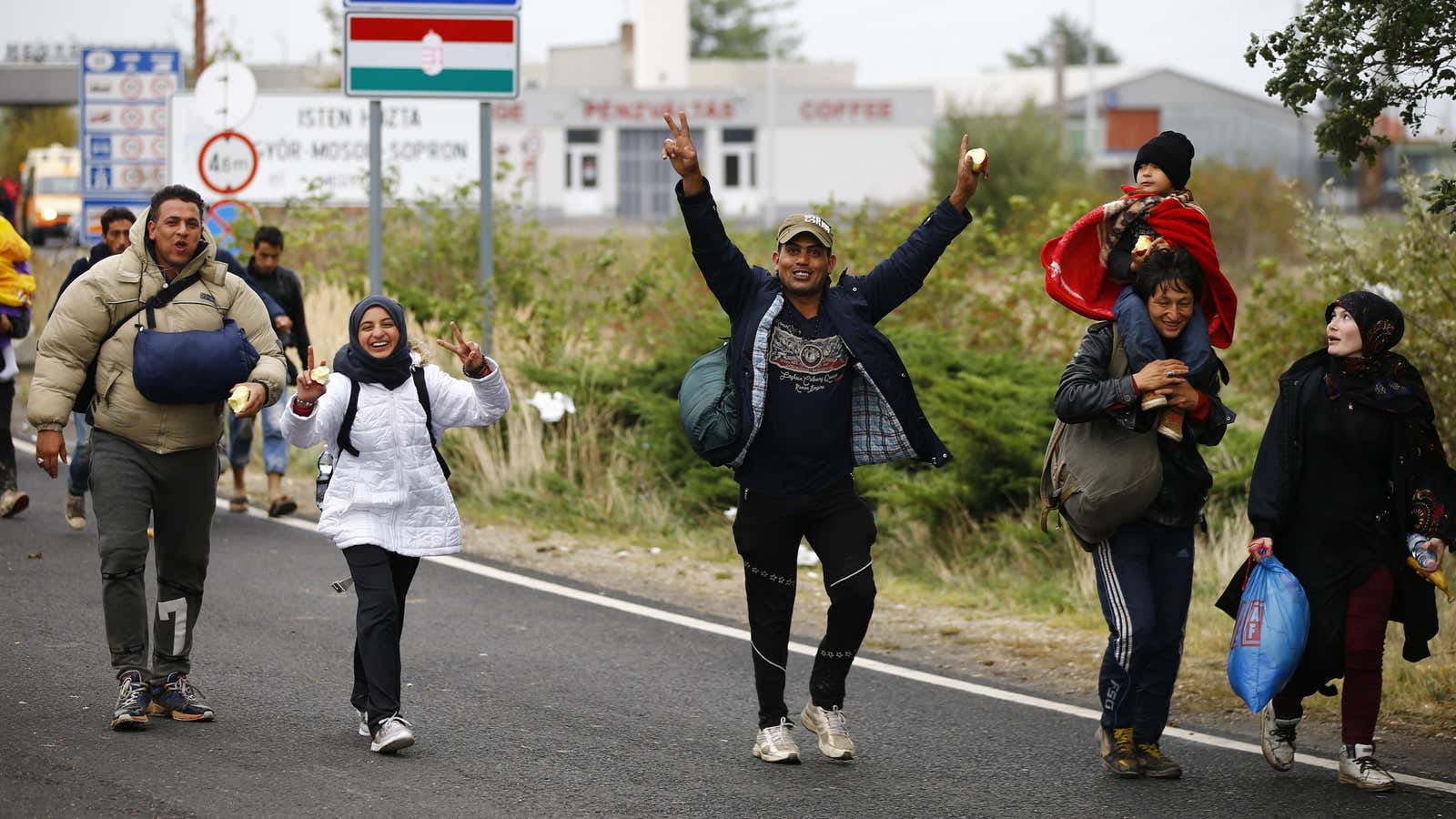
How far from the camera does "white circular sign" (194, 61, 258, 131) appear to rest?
17.0 m

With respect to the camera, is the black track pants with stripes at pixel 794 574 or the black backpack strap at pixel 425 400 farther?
the black backpack strap at pixel 425 400

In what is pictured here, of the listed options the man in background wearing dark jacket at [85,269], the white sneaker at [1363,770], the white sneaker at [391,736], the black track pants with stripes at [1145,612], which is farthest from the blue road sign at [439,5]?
the white sneaker at [1363,770]

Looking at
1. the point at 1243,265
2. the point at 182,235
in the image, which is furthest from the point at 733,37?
the point at 182,235

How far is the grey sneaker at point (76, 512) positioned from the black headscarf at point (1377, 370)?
793 cm

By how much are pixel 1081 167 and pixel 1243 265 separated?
12795 mm

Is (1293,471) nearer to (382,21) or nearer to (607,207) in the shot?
(382,21)

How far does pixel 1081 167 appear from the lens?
47.3m

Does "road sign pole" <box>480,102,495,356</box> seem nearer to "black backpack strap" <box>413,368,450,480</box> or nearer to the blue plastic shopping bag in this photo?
"black backpack strap" <box>413,368,450,480</box>

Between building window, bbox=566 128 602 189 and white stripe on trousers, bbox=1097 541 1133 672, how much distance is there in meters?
66.3

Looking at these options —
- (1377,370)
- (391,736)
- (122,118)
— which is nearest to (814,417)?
(391,736)

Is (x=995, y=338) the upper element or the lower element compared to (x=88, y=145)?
lower

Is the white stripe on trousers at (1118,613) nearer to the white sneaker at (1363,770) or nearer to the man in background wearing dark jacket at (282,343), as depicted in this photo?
the white sneaker at (1363,770)

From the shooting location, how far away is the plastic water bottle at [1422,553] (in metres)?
5.99

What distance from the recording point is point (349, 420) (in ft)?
20.4
